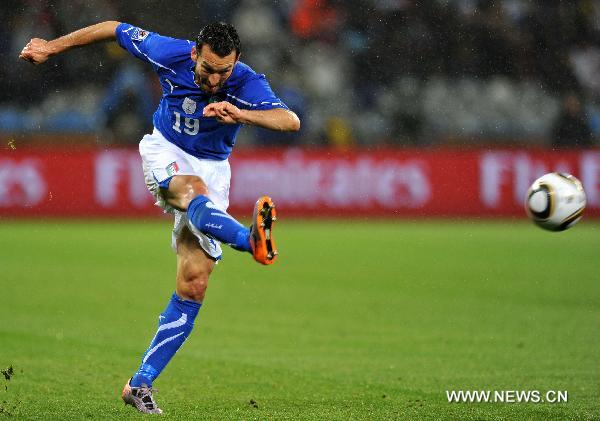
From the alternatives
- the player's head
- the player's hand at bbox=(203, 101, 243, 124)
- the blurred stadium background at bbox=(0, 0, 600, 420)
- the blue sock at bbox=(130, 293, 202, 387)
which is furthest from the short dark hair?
the blurred stadium background at bbox=(0, 0, 600, 420)

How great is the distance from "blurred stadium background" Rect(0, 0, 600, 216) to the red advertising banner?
2 centimetres

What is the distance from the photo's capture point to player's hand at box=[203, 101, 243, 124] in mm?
5051

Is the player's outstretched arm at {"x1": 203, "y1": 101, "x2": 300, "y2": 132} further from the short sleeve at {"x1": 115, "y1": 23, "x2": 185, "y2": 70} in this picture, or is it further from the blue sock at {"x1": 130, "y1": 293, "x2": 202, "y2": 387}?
the blue sock at {"x1": 130, "y1": 293, "x2": 202, "y2": 387}

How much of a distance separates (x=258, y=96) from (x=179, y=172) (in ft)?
1.97

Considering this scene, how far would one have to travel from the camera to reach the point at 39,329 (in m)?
8.31

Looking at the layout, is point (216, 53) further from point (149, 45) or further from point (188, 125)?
point (149, 45)

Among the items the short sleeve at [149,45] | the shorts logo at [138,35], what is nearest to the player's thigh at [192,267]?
the short sleeve at [149,45]

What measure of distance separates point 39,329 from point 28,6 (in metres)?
11.1

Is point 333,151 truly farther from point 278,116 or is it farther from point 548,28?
point 278,116

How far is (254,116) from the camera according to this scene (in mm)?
5215

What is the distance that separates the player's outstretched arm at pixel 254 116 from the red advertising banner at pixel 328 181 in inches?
461

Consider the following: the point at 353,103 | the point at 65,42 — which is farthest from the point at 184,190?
the point at 353,103

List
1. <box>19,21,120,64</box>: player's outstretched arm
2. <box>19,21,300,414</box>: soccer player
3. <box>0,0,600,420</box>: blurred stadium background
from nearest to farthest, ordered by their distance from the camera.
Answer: <box>19,21,300,414</box>: soccer player → <box>19,21,120,64</box>: player's outstretched arm → <box>0,0,600,420</box>: blurred stadium background

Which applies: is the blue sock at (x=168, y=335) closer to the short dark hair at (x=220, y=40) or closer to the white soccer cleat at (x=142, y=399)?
the white soccer cleat at (x=142, y=399)
